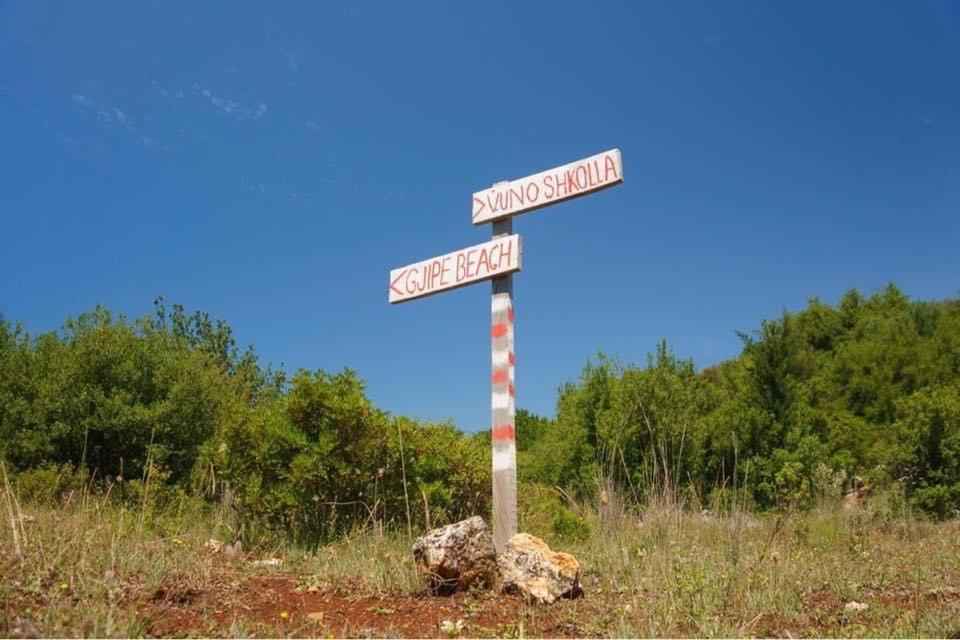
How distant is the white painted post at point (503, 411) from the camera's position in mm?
5477

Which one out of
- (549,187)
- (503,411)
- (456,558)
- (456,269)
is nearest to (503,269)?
(456,269)

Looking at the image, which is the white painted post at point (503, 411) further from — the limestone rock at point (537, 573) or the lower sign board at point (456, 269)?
the limestone rock at point (537, 573)

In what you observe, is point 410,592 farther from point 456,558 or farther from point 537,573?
point 537,573

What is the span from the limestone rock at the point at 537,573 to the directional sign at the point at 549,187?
9.08 feet

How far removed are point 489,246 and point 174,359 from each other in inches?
400

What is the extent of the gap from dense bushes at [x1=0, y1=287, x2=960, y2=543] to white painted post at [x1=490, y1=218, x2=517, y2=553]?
0.69 meters

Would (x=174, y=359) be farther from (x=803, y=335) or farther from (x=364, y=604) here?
(x=803, y=335)

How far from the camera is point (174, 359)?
13.8 metres

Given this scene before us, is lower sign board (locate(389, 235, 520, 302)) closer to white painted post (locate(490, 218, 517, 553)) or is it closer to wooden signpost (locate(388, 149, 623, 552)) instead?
wooden signpost (locate(388, 149, 623, 552))

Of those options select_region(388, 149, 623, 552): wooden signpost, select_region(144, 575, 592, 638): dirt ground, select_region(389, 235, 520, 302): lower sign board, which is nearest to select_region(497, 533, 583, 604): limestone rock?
select_region(144, 575, 592, 638): dirt ground

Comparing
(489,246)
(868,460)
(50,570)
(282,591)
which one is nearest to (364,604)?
(282,591)

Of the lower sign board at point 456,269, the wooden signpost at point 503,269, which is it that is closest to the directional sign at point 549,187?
the wooden signpost at point 503,269

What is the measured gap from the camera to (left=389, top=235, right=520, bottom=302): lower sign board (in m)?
5.77

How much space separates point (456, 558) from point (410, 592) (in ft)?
1.28
